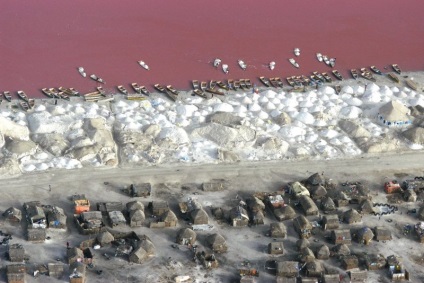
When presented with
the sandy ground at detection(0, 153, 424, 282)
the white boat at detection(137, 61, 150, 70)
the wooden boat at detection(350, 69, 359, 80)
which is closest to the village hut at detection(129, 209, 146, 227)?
the sandy ground at detection(0, 153, 424, 282)

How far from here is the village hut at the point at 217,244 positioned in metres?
61.0

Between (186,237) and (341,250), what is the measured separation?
9852mm

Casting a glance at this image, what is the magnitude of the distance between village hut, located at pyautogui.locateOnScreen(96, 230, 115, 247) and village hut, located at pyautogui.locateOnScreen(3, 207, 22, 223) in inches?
222

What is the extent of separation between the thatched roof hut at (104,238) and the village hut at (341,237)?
46.8 ft

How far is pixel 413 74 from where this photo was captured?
8719cm

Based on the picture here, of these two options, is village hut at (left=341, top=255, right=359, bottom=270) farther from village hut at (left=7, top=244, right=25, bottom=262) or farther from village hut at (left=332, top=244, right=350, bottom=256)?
village hut at (left=7, top=244, right=25, bottom=262)

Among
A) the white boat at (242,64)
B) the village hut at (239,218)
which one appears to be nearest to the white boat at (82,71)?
the white boat at (242,64)

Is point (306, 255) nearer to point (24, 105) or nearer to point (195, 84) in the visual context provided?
point (195, 84)

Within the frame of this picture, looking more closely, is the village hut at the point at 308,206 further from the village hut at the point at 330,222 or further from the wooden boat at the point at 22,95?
the wooden boat at the point at 22,95

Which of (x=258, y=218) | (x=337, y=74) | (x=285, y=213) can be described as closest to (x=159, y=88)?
(x=337, y=74)

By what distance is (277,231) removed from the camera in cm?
6259

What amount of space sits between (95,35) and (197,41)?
30.7ft

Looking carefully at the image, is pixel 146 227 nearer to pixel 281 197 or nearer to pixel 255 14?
pixel 281 197

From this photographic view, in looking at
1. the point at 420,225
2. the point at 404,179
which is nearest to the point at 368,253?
the point at 420,225
